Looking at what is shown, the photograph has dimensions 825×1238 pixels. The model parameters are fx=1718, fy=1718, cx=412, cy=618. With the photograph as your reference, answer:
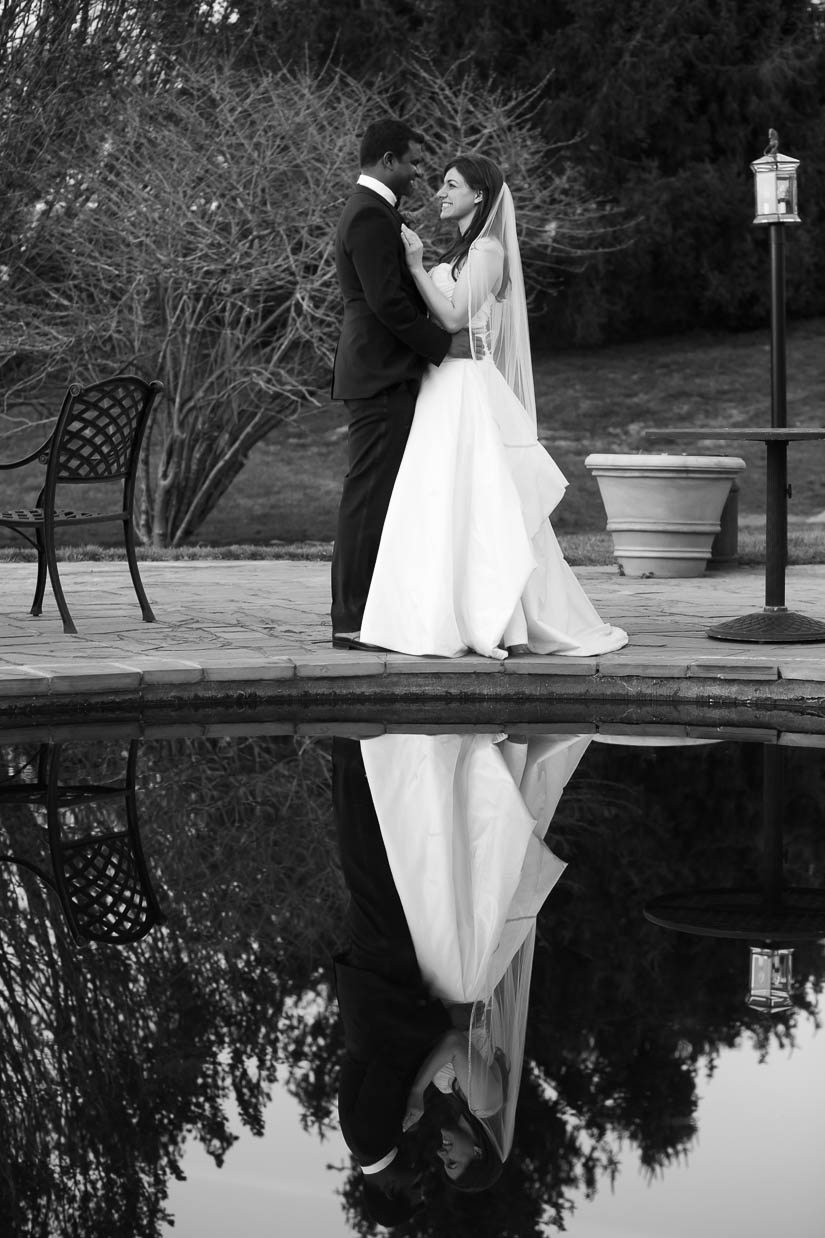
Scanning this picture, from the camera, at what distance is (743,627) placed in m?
7.02

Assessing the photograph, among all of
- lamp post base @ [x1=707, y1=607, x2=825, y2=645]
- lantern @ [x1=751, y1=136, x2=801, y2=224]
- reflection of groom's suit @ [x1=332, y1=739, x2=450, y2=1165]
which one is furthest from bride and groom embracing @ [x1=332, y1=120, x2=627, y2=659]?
reflection of groom's suit @ [x1=332, y1=739, x2=450, y2=1165]

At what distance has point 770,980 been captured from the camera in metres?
3.30

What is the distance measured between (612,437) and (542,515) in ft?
49.1

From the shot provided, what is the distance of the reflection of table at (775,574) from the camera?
268 inches

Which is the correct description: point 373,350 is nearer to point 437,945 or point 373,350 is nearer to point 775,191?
point 775,191

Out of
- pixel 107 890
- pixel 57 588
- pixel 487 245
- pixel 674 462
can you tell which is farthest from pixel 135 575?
pixel 674 462

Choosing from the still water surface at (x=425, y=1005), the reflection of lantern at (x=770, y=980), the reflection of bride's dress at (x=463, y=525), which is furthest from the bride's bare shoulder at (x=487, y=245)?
the reflection of lantern at (x=770, y=980)

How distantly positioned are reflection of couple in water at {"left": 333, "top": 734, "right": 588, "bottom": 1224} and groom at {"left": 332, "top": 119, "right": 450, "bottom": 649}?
1.21 meters

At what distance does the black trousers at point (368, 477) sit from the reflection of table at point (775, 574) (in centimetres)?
110

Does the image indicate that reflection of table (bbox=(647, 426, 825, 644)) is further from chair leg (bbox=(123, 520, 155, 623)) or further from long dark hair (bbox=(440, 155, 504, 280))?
chair leg (bbox=(123, 520, 155, 623))

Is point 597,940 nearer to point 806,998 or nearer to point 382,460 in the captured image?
point 806,998

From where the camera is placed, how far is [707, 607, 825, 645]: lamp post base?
6.89 meters

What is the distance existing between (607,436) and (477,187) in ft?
49.4

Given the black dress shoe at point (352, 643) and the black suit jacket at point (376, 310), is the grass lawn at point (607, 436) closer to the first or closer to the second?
the black dress shoe at point (352, 643)
